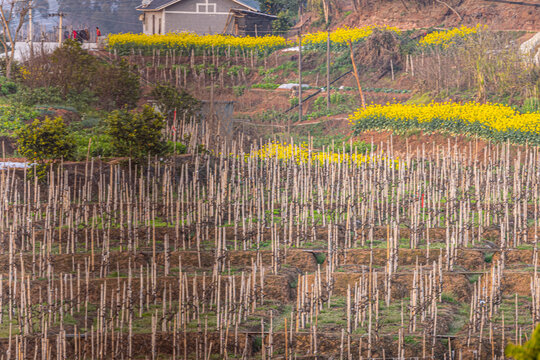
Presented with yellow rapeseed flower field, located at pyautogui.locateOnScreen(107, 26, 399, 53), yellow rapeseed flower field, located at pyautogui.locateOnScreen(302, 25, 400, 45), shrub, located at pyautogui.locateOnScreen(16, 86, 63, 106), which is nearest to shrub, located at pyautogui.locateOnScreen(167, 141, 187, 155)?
shrub, located at pyautogui.locateOnScreen(16, 86, 63, 106)

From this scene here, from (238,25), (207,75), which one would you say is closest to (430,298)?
(207,75)

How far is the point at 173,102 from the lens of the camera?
21844mm

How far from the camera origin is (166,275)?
12320 millimetres

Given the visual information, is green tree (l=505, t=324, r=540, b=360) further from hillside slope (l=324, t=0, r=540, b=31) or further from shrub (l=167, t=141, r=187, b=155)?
hillside slope (l=324, t=0, r=540, b=31)

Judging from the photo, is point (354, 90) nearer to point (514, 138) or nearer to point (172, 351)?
point (514, 138)

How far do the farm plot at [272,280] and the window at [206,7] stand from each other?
74.8ft

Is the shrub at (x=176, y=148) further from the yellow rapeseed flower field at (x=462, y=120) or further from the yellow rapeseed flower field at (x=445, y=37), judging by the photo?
the yellow rapeseed flower field at (x=445, y=37)

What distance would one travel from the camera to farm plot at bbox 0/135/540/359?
32.3 ft

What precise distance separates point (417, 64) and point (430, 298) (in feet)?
62.8

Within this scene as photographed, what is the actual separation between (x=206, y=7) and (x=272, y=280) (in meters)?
28.7

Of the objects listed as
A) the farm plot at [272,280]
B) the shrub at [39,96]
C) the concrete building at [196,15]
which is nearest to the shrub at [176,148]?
the farm plot at [272,280]

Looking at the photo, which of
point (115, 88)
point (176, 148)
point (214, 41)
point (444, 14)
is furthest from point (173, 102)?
point (444, 14)

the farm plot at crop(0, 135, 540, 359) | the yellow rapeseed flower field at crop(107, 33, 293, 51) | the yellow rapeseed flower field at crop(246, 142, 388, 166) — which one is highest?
the yellow rapeseed flower field at crop(107, 33, 293, 51)

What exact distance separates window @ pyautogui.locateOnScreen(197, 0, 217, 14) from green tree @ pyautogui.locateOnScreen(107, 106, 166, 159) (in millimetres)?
22367
